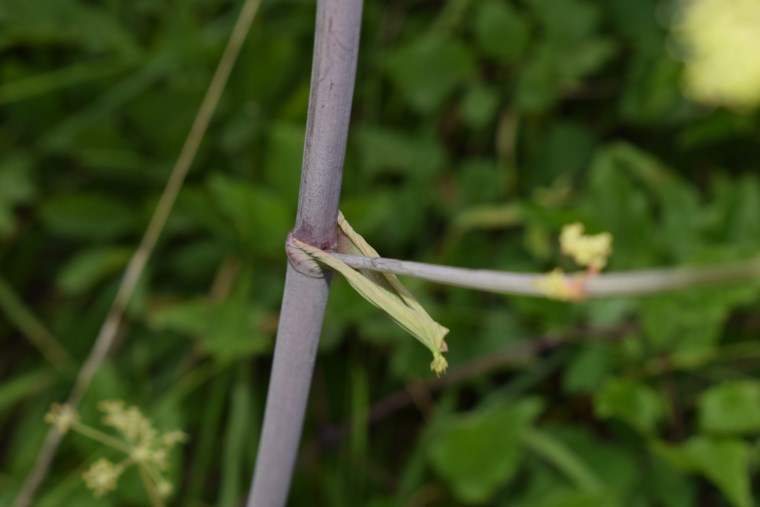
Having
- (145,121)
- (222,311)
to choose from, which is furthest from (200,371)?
(145,121)

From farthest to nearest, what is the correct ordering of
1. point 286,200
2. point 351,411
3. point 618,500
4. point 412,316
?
point 351,411 < point 286,200 < point 618,500 < point 412,316

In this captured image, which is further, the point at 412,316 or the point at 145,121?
the point at 145,121

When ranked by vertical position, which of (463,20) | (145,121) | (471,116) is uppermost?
(463,20)

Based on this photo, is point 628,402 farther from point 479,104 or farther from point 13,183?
point 13,183

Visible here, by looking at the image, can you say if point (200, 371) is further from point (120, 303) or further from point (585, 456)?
point (585, 456)

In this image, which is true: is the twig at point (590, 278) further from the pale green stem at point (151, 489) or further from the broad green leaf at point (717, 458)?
the broad green leaf at point (717, 458)

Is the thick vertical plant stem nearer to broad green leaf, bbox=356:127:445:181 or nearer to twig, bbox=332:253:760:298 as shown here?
twig, bbox=332:253:760:298

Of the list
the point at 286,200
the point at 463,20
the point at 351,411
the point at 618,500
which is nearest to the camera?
the point at 618,500
